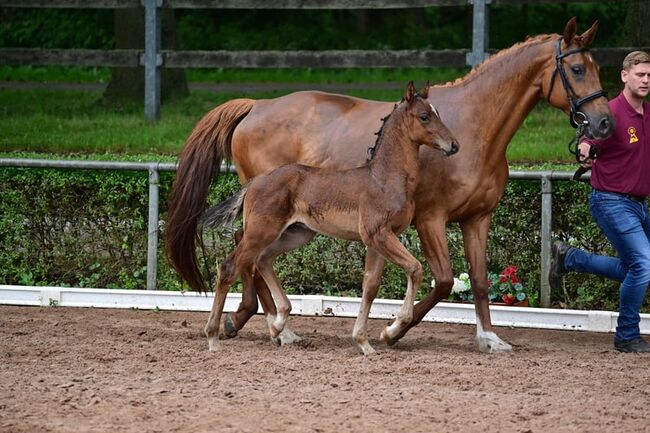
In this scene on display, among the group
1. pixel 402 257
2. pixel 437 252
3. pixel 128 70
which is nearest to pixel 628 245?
pixel 437 252

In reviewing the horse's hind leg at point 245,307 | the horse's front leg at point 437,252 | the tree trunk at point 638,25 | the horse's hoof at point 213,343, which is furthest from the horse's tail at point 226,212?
the tree trunk at point 638,25

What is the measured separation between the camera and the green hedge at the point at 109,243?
992 cm

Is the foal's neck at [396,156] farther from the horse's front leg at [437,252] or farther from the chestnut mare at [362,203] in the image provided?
the horse's front leg at [437,252]

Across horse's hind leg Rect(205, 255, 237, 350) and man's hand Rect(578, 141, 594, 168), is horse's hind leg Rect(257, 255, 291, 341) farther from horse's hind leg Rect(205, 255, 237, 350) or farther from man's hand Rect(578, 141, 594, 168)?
man's hand Rect(578, 141, 594, 168)

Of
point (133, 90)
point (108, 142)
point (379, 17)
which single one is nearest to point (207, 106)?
point (133, 90)

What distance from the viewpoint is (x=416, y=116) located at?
7785mm

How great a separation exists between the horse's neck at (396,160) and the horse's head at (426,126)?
78mm

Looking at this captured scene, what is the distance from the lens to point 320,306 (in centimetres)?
964

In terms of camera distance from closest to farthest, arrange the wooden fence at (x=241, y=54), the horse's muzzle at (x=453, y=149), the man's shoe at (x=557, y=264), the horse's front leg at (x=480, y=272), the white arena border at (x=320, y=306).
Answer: the horse's muzzle at (x=453, y=149), the horse's front leg at (x=480, y=272), the man's shoe at (x=557, y=264), the white arena border at (x=320, y=306), the wooden fence at (x=241, y=54)

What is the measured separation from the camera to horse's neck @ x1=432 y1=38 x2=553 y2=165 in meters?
8.05

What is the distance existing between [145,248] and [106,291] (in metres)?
0.58

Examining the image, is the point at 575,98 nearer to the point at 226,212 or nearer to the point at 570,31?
the point at 570,31

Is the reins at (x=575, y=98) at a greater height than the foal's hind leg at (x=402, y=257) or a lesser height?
greater

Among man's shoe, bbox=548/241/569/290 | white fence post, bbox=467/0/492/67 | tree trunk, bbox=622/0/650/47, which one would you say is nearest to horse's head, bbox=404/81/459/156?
man's shoe, bbox=548/241/569/290
